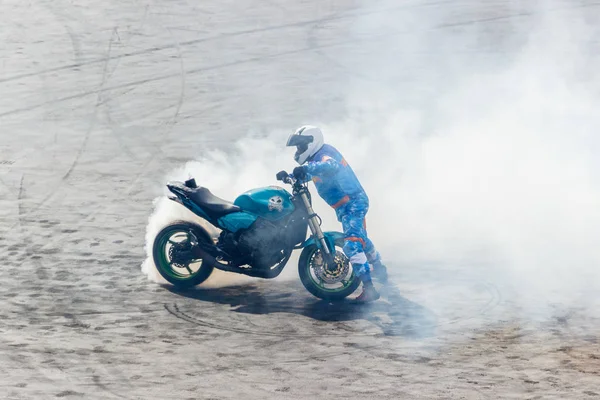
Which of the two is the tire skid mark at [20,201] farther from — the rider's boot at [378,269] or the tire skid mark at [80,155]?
the rider's boot at [378,269]

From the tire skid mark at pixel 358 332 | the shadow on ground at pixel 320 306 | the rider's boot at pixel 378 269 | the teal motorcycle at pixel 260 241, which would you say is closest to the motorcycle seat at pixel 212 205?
the teal motorcycle at pixel 260 241

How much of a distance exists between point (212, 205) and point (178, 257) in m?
0.70

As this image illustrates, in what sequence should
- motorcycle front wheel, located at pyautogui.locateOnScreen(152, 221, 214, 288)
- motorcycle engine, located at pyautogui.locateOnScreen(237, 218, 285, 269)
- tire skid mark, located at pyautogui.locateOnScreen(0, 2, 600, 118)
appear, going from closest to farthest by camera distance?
Result: motorcycle engine, located at pyautogui.locateOnScreen(237, 218, 285, 269) → motorcycle front wheel, located at pyautogui.locateOnScreen(152, 221, 214, 288) → tire skid mark, located at pyautogui.locateOnScreen(0, 2, 600, 118)

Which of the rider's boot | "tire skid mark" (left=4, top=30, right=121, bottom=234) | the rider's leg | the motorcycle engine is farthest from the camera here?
"tire skid mark" (left=4, top=30, right=121, bottom=234)

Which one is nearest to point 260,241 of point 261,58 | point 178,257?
point 178,257

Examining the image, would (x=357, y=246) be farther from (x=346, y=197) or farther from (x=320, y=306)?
(x=320, y=306)

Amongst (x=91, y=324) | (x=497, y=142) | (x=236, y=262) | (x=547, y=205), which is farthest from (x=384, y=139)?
(x=91, y=324)

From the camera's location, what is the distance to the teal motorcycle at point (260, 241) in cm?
1125

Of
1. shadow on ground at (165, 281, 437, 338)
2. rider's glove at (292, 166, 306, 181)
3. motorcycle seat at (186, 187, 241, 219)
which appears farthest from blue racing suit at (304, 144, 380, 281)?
motorcycle seat at (186, 187, 241, 219)

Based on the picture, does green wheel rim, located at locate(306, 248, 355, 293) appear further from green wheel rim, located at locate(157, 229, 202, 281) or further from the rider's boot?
green wheel rim, located at locate(157, 229, 202, 281)

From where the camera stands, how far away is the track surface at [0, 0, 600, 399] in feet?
30.0

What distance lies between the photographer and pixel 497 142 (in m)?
16.1

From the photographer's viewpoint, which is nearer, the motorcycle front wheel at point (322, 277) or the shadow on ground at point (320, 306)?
the shadow on ground at point (320, 306)

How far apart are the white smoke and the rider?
1.50 meters
